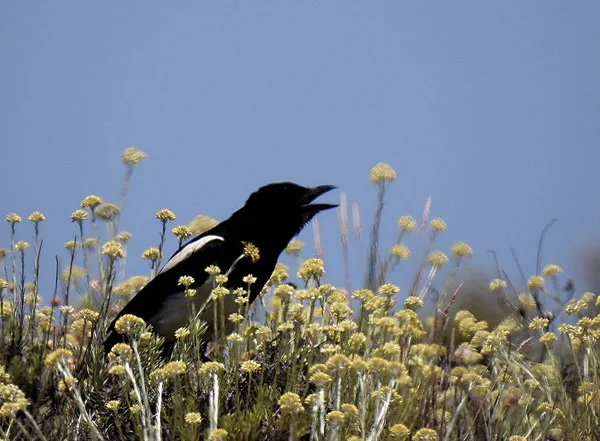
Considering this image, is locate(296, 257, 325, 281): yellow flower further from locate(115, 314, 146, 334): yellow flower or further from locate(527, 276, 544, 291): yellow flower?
locate(527, 276, 544, 291): yellow flower

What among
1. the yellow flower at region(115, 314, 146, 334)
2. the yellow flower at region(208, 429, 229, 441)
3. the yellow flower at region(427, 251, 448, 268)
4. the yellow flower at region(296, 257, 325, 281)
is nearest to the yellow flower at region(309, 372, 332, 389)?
the yellow flower at region(208, 429, 229, 441)

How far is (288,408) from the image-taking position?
3295 mm

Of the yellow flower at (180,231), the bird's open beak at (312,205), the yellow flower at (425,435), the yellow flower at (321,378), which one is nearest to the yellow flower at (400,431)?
the yellow flower at (425,435)

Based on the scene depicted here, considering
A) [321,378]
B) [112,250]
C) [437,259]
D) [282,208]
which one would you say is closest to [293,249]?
[282,208]

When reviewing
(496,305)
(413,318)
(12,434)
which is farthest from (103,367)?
(496,305)

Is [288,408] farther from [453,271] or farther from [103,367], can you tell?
[453,271]

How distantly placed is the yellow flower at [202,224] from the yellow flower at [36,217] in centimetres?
164

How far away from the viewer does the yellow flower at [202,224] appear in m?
6.76

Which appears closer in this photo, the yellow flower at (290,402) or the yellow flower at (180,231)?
the yellow flower at (290,402)

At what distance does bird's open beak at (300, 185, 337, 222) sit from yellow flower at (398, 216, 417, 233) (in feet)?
1.37

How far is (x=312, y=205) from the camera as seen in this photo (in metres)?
6.07

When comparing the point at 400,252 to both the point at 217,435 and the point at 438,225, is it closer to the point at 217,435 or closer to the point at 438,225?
the point at 438,225

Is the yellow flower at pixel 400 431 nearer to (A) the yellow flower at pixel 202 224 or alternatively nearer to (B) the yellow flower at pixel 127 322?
(B) the yellow flower at pixel 127 322

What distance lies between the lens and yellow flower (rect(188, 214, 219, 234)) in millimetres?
6758
